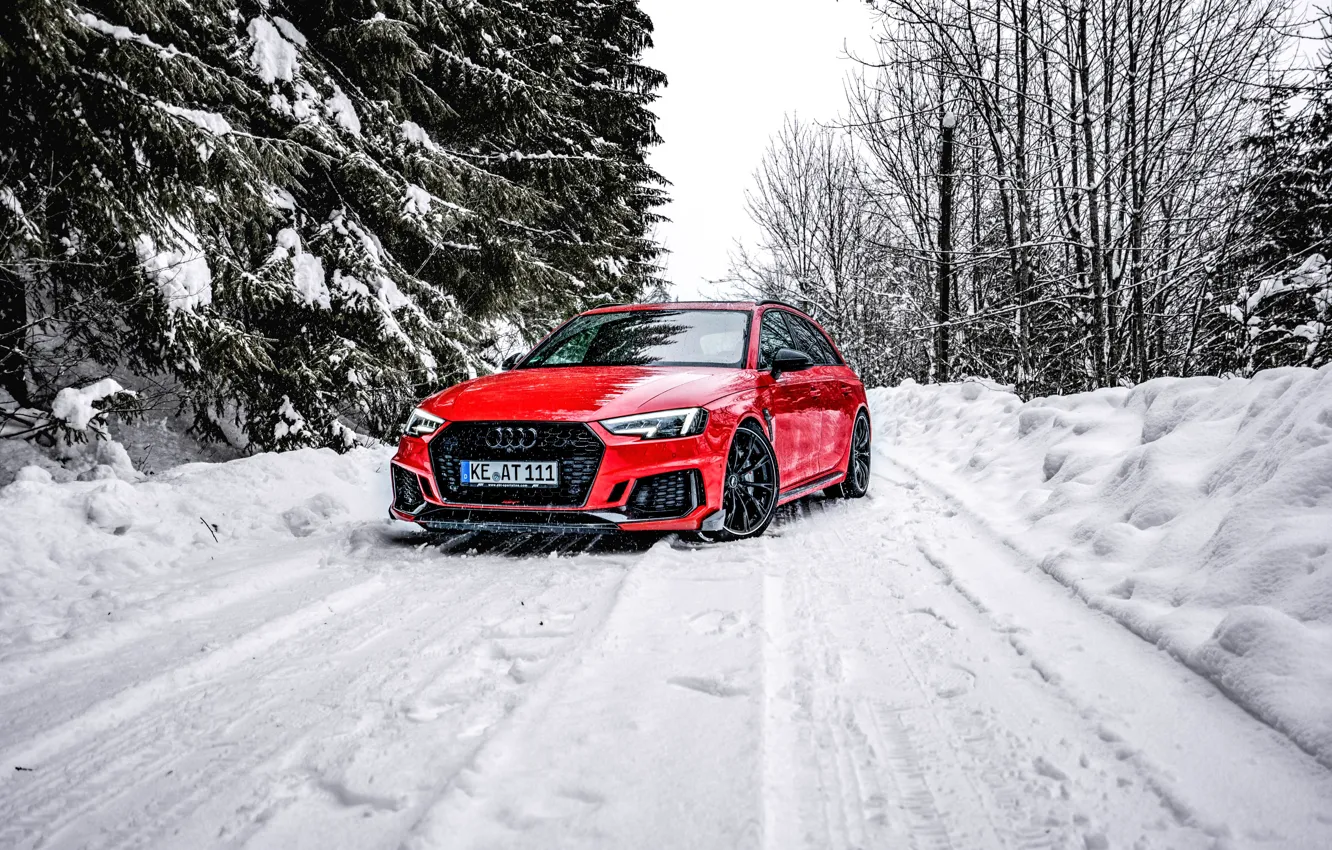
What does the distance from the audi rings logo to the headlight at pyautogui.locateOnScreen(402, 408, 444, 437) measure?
0.35 meters

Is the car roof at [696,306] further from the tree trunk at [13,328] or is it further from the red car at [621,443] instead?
the tree trunk at [13,328]

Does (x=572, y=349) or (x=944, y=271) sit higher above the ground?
(x=944, y=271)

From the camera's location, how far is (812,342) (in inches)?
257

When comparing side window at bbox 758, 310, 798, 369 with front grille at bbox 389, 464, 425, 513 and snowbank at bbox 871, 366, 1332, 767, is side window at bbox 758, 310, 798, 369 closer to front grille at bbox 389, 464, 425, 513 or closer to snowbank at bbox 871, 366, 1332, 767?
snowbank at bbox 871, 366, 1332, 767

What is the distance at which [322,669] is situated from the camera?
2.58 meters

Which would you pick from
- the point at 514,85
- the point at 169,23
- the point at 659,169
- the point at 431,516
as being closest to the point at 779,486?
the point at 431,516

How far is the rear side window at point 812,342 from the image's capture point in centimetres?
620

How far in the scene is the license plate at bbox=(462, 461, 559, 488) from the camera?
13.2ft

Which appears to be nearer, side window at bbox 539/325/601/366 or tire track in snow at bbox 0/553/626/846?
tire track in snow at bbox 0/553/626/846

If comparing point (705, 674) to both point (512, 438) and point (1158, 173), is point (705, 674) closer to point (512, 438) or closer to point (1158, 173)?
point (512, 438)

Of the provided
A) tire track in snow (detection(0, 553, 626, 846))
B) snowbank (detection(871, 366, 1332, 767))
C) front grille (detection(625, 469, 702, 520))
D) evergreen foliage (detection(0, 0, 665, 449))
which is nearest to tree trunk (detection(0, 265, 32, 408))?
evergreen foliage (detection(0, 0, 665, 449))

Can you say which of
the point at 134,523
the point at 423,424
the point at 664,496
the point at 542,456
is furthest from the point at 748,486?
the point at 134,523

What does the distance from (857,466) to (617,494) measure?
2978mm

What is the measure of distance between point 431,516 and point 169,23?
404 cm
